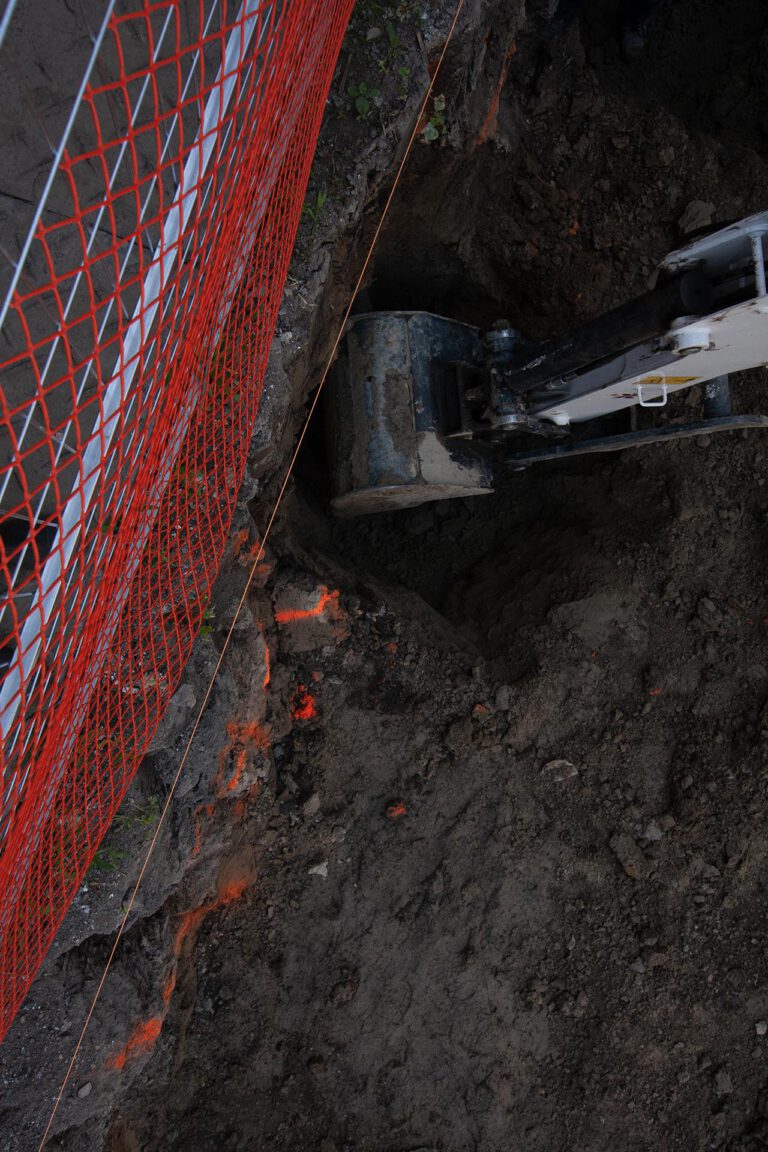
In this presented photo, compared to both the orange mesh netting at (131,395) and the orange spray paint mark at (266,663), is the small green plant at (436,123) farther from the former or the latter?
the orange spray paint mark at (266,663)

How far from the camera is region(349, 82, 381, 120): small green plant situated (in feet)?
11.5

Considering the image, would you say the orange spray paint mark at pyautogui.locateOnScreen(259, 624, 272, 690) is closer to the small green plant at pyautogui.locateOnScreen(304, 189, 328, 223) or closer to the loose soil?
the loose soil

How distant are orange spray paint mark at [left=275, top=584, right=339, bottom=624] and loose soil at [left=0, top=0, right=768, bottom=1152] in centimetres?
1

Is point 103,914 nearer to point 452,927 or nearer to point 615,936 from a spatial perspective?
point 452,927

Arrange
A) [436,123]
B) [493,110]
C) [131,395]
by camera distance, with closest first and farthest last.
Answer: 1. [131,395]
2. [436,123]
3. [493,110]

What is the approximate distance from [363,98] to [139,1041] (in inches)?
158

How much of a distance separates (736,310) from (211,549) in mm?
2035

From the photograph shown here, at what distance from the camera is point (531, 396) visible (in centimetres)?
388

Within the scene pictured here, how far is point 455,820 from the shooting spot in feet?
Answer: 13.2

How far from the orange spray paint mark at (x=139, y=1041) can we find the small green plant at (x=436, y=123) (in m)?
4.11

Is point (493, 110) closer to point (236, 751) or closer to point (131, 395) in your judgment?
point (131, 395)

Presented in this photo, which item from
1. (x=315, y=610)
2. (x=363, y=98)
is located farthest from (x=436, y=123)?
(x=315, y=610)

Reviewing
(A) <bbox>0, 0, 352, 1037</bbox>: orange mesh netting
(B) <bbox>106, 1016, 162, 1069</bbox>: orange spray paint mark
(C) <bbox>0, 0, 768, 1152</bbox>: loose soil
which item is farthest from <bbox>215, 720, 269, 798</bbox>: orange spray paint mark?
(B) <bbox>106, 1016, 162, 1069</bbox>: orange spray paint mark

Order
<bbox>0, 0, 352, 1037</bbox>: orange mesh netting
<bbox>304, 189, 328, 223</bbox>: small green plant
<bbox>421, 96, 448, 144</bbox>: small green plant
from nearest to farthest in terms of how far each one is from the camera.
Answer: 1. <bbox>0, 0, 352, 1037</bbox>: orange mesh netting
2. <bbox>304, 189, 328, 223</bbox>: small green plant
3. <bbox>421, 96, 448, 144</bbox>: small green plant
